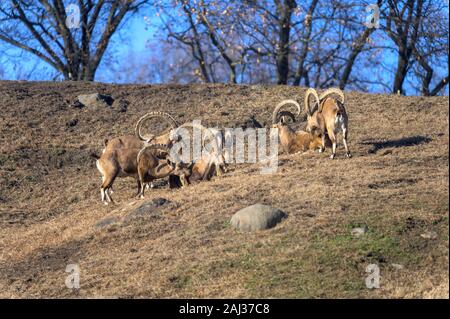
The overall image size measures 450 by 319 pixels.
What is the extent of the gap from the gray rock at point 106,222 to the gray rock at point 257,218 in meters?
2.60

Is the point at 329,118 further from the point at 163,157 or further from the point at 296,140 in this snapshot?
the point at 163,157

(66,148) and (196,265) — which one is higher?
(66,148)

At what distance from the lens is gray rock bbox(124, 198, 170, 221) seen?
17641 millimetres

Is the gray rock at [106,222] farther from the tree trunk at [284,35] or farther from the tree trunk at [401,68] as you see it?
the tree trunk at [401,68]

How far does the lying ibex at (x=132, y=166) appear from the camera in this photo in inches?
792

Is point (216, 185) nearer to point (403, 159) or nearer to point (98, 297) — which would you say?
point (403, 159)

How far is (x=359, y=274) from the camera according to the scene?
13.9m

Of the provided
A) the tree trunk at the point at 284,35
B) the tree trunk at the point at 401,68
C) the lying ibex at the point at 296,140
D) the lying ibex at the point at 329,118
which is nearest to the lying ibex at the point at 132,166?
the lying ibex at the point at 329,118

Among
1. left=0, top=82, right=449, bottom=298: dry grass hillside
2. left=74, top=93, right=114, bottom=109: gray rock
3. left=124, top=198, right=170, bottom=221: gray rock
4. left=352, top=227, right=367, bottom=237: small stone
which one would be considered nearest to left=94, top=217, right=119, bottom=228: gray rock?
left=0, top=82, right=449, bottom=298: dry grass hillside

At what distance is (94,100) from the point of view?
2891 centimetres

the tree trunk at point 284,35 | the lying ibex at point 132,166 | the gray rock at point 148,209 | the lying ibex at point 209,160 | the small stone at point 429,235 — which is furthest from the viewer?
the tree trunk at point 284,35

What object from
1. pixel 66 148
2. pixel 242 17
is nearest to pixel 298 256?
pixel 66 148

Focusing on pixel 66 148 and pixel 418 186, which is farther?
pixel 66 148
